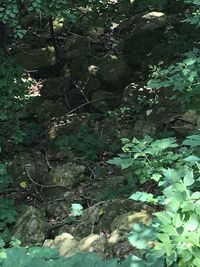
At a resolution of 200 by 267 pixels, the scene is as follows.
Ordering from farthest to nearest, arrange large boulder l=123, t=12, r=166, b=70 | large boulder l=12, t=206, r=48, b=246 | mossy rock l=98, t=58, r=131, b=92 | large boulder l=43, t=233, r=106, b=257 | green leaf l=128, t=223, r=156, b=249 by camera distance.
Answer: large boulder l=123, t=12, r=166, b=70
mossy rock l=98, t=58, r=131, b=92
large boulder l=12, t=206, r=48, b=246
large boulder l=43, t=233, r=106, b=257
green leaf l=128, t=223, r=156, b=249

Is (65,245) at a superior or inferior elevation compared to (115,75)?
superior

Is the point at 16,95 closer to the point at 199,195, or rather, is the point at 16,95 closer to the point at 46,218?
the point at 46,218

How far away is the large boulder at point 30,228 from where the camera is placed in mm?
5305

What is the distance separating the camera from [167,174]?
2.04 metres

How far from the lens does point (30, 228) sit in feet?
17.8

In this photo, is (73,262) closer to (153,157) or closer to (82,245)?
(153,157)

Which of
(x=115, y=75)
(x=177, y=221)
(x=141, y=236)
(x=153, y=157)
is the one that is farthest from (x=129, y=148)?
(x=115, y=75)

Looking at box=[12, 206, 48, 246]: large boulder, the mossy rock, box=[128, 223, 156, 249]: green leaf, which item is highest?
box=[128, 223, 156, 249]: green leaf

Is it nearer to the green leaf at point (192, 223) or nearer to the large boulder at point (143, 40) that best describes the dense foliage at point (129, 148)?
the green leaf at point (192, 223)

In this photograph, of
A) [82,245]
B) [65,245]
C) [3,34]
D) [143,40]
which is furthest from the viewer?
[143,40]

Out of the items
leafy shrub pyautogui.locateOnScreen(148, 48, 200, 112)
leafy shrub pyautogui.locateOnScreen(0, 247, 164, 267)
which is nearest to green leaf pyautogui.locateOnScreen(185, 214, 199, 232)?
leafy shrub pyautogui.locateOnScreen(0, 247, 164, 267)

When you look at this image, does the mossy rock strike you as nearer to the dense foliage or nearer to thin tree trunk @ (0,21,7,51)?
the dense foliage

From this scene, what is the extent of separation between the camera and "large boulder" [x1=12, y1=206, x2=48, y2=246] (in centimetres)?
530

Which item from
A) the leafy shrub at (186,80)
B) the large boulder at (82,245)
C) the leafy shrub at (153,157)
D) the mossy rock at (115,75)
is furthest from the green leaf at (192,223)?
the mossy rock at (115,75)
